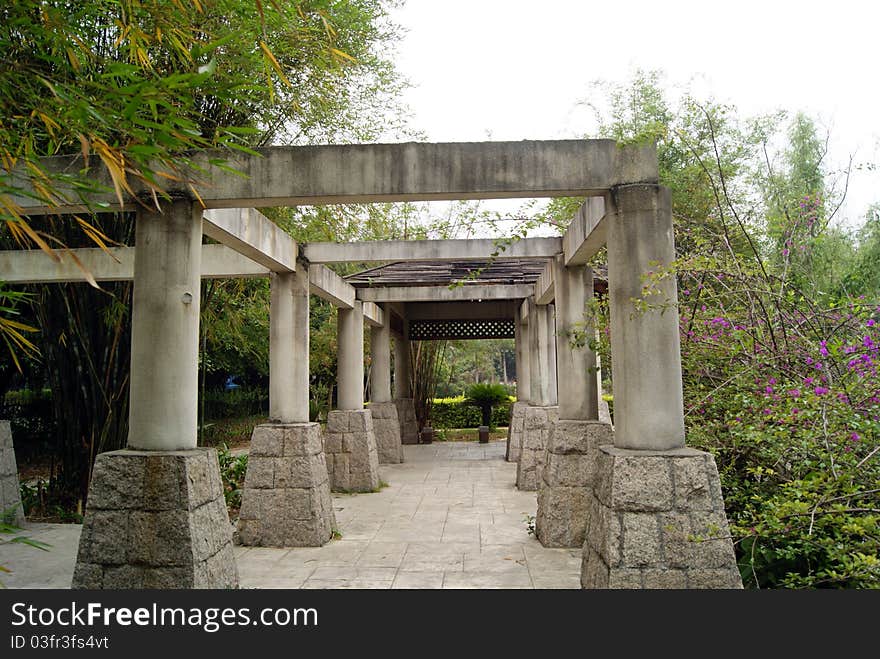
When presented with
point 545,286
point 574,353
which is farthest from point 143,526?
point 545,286

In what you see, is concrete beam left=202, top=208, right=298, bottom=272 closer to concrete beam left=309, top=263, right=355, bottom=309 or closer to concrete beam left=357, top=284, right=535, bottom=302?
concrete beam left=309, top=263, right=355, bottom=309

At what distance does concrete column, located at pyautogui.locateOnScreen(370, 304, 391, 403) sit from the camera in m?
10.8

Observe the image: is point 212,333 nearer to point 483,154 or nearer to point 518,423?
point 518,423

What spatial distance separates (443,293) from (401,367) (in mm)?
3702

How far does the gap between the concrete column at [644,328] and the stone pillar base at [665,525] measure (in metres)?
0.16

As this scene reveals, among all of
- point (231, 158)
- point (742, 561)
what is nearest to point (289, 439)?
point (231, 158)

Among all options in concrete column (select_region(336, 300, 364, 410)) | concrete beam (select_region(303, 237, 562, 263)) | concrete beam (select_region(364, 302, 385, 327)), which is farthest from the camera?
concrete beam (select_region(364, 302, 385, 327))

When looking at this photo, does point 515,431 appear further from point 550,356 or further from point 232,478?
point 232,478

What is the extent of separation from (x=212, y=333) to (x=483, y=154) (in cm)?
640

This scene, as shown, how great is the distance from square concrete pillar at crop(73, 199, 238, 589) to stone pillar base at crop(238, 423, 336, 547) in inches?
62.2

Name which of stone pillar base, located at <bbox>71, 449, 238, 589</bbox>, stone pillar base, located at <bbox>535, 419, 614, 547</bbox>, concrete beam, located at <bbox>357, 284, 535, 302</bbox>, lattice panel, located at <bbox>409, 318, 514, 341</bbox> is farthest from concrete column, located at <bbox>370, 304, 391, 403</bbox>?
stone pillar base, located at <bbox>71, 449, 238, 589</bbox>

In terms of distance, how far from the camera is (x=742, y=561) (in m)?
3.74

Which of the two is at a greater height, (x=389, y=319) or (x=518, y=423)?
(x=389, y=319)

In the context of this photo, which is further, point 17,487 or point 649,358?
point 17,487
